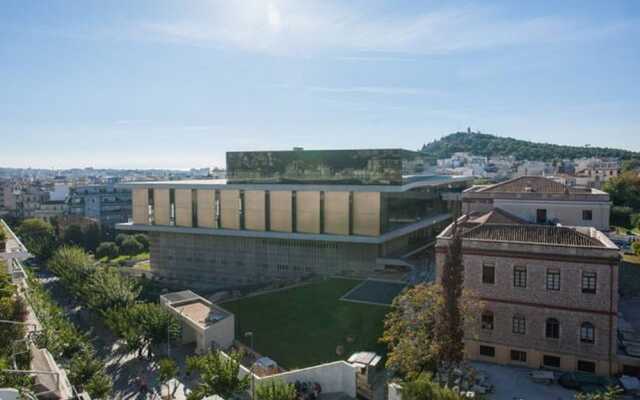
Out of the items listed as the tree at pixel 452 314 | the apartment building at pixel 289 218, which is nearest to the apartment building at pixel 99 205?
the apartment building at pixel 289 218

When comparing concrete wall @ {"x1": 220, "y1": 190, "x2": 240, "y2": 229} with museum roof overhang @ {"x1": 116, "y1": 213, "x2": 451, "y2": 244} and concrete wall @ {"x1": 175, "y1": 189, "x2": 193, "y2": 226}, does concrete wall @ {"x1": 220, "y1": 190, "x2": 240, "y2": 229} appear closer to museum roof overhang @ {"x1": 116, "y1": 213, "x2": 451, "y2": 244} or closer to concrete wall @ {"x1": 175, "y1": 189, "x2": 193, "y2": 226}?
museum roof overhang @ {"x1": 116, "y1": 213, "x2": 451, "y2": 244}

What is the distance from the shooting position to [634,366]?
2411cm

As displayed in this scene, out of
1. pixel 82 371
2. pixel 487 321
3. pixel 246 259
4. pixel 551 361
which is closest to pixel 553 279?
pixel 487 321

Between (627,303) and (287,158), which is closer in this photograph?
(627,303)

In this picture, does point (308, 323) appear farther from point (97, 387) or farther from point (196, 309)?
point (97, 387)

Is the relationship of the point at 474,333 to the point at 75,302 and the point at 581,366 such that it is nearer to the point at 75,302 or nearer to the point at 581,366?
the point at 581,366

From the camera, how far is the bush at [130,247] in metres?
74.4

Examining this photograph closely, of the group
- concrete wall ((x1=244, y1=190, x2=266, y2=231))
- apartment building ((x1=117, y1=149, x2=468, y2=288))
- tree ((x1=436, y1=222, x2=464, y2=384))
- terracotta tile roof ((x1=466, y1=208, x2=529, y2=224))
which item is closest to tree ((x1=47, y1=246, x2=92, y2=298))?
apartment building ((x1=117, y1=149, x2=468, y2=288))

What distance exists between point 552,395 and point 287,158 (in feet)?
106

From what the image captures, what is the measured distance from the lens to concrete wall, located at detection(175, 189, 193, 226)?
5275 cm

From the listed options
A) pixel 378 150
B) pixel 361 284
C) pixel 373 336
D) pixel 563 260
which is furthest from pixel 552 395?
pixel 378 150

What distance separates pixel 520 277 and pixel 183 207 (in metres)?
37.1

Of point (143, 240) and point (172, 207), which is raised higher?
point (172, 207)

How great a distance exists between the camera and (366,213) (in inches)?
1759
